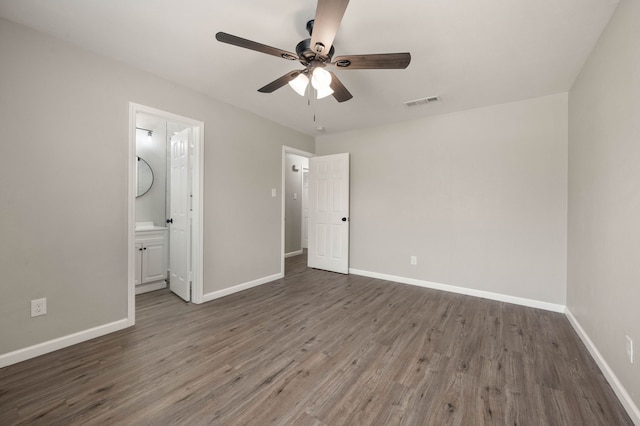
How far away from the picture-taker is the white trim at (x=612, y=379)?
1.47m

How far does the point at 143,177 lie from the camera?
3.86 m

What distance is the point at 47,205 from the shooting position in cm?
207

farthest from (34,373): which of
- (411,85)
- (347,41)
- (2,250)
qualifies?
(411,85)

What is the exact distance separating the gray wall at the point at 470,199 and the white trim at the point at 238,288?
4.75 ft

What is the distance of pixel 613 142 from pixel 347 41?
2016 mm

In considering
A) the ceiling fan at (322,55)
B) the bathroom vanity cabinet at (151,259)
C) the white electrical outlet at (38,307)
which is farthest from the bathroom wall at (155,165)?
the ceiling fan at (322,55)

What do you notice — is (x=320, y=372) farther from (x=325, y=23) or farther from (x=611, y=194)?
(x=611, y=194)

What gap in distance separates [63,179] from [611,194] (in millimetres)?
4158

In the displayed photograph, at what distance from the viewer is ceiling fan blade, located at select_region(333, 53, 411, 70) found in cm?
167

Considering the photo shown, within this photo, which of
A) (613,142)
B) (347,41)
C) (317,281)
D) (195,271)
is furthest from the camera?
(317,281)

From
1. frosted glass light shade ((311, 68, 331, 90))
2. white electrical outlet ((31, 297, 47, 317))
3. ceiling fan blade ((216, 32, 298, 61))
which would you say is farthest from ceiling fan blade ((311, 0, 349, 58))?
white electrical outlet ((31, 297, 47, 317))

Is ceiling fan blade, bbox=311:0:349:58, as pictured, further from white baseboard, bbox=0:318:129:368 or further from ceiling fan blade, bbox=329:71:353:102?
white baseboard, bbox=0:318:129:368

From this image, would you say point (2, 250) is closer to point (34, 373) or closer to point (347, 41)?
point (34, 373)

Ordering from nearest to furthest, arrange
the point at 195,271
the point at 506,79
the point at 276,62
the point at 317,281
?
the point at 276,62 < the point at 506,79 < the point at 195,271 < the point at 317,281
